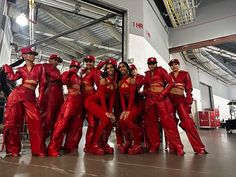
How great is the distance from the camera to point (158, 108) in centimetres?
322

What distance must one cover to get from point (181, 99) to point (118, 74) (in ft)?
3.54

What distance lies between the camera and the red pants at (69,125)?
2998 mm

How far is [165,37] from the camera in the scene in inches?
318

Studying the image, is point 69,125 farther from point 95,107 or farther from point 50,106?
point 95,107

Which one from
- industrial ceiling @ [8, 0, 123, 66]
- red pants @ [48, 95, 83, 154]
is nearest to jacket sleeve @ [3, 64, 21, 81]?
red pants @ [48, 95, 83, 154]

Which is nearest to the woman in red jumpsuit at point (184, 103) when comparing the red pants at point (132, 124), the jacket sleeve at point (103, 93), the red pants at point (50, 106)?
the red pants at point (132, 124)

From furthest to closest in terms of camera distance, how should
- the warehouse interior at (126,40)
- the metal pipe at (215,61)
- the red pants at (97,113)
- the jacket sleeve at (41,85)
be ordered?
the metal pipe at (215,61), the red pants at (97,113), the jacket sleeve at (41,85), the warehouse interior at (126,40)

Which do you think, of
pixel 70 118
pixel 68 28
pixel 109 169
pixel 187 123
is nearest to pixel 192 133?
pixel 187 123

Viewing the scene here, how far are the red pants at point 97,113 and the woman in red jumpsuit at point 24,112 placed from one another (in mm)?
716

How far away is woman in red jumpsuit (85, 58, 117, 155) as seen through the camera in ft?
10.1

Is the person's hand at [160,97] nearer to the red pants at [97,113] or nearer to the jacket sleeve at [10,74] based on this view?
the red pants at [97,113]

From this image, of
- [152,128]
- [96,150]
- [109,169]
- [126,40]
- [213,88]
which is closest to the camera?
[109,169]

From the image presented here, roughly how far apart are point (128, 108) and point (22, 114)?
4.98 ft

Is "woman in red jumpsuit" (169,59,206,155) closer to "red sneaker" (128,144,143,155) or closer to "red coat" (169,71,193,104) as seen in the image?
"red coat" (169,71,193,104)
